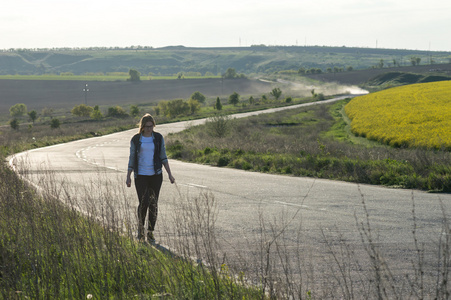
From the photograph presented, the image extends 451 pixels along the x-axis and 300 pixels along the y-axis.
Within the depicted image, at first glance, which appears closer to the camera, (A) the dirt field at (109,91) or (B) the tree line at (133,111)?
(B) the tree line at (133,111)

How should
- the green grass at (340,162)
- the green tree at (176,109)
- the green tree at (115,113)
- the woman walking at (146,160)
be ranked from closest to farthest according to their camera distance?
the woman walking at (146,160), the green grass at (340,162), the green tree at (176,109), the green tree at (115,113)

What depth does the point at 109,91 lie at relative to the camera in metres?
180

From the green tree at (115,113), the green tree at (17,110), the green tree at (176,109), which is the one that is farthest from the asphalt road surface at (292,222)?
the green tree at (17,110)

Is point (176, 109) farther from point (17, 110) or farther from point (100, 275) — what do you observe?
point (100, 275)

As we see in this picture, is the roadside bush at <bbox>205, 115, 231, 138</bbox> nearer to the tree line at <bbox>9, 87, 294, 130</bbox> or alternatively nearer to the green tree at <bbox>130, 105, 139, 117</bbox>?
the tree line at <bbox>9, 87, 294, 130</bbox>

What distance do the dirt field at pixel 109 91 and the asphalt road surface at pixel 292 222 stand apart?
480 feet

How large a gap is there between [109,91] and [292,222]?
174295 millimetres

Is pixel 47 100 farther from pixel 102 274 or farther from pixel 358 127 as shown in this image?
pixel 102 274

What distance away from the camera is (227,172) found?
20266 mm

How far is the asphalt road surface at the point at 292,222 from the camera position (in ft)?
21.2

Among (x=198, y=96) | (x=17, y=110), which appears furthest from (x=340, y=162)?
(x=17, y=110)

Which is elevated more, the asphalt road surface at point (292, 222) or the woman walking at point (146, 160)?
the woman walking at point (146, 160)

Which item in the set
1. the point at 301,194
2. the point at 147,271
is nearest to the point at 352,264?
the point at 147,271

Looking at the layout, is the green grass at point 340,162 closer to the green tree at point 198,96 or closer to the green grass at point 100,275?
the green grass at point 100,275
